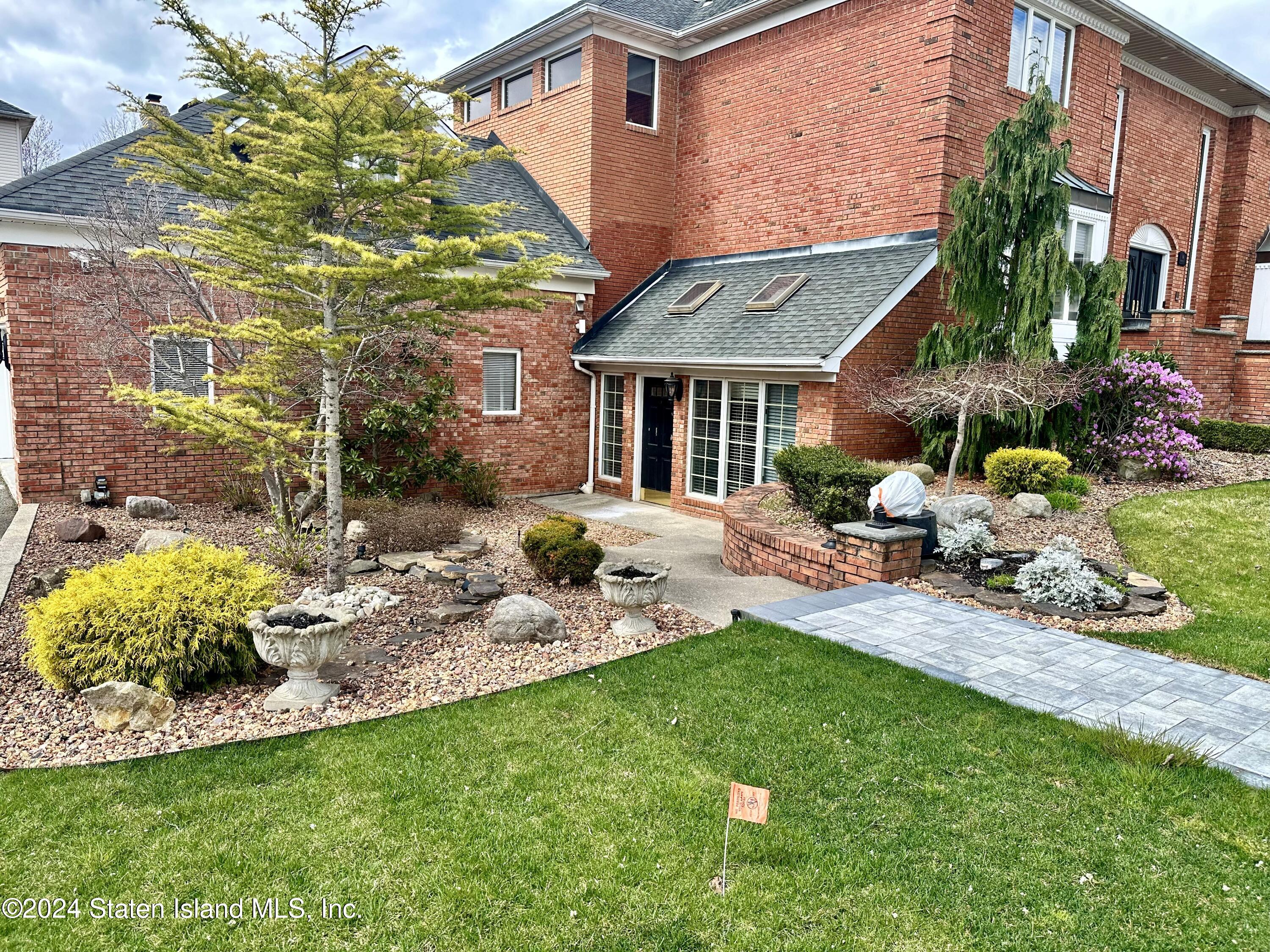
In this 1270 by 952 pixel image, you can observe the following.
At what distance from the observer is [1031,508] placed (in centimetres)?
991

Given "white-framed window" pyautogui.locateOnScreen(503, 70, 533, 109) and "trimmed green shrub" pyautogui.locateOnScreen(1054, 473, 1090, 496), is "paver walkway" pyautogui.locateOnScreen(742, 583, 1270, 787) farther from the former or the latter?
"white-framed window" pyautogui.locateOnScreen(503, 70, 533, 109)

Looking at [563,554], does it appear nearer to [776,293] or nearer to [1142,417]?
[776,293]

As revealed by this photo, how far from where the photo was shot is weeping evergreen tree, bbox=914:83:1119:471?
10359mm

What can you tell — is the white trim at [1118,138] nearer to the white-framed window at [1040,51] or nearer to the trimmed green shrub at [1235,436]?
the white-framed window at [1040,51]

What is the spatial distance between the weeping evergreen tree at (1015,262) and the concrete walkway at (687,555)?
4100mm

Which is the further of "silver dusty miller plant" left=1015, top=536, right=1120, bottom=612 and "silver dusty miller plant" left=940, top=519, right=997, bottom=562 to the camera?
"silver dusty miller plant" left=940, top=519, right=997, bottom=562

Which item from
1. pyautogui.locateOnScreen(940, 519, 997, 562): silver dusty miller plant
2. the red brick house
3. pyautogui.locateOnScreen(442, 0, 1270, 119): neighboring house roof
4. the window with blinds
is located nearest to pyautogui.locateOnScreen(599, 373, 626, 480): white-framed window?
the red brick house

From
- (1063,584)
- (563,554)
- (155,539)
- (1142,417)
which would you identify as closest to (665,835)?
(563,554)

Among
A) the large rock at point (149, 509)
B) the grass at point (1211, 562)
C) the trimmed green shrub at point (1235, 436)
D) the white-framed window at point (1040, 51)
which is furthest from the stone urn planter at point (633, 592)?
the trimmed green shrub at point (1235, 436)

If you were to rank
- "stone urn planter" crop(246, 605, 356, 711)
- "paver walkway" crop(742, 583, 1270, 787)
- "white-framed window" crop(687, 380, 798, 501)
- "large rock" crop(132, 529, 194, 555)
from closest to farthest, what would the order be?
"paver walkway" crop(742, 583, 1270, 787) < "stone urn planter" crop(246, 605, 356, 711) < "large rock" crop(132, 529, 194, 555) < "white-framed window" crop(687, 380, 798, 501)

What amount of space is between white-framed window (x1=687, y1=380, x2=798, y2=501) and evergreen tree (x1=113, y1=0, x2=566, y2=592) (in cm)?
502

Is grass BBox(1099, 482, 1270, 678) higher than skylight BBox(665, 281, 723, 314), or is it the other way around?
skylight BBox(665, 281, 723, 314)

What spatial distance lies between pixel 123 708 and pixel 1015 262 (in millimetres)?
10965

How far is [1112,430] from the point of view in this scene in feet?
39.6
